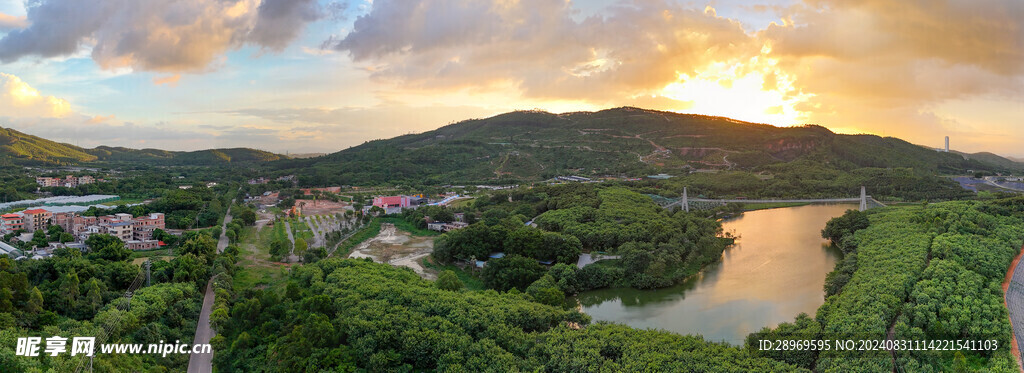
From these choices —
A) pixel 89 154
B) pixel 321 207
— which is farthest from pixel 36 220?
pixel 89 154

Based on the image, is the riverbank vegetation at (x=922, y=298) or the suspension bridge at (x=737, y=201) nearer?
the riverbank vegetation at (x=922, y=298)

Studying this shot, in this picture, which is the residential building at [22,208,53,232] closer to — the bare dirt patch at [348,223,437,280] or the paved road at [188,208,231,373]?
the paved road at [188,208,231,373]

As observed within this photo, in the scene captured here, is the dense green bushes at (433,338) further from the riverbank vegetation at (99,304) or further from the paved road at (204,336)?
the riverbank vegetation at (99,304)

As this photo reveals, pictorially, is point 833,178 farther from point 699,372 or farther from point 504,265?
point 699,372

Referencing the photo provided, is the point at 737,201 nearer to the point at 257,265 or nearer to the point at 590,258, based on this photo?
the point at 590,258

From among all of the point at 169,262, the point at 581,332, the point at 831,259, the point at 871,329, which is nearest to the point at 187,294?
the point at 169,262

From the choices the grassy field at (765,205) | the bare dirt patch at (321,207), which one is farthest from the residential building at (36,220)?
the grassy field at (765,205)
